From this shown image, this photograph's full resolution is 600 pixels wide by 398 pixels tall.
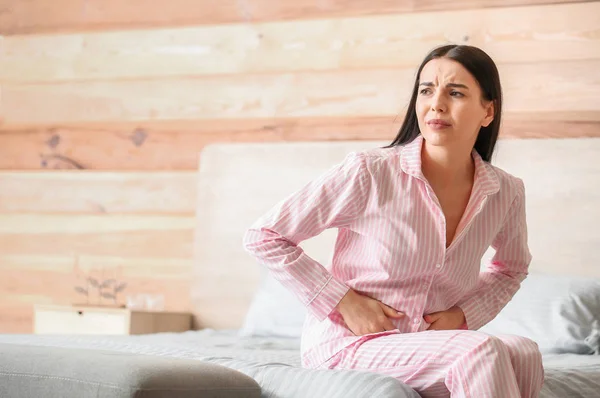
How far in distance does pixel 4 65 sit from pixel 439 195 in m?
3.06

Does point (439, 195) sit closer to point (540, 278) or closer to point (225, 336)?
point (540, 278)

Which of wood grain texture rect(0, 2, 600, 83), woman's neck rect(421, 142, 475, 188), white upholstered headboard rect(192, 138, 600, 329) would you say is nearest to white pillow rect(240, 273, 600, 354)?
white upholstered headboard rect(192, 138, 600, 329)

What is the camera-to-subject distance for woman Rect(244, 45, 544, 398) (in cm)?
170

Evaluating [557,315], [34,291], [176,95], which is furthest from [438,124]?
[34,291]

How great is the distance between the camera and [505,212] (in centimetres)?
185

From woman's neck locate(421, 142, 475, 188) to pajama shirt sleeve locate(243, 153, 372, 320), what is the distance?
143 millimetres

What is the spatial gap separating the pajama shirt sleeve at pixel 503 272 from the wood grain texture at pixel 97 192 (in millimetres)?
2140

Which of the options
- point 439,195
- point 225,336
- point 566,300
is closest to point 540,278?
point 566,300

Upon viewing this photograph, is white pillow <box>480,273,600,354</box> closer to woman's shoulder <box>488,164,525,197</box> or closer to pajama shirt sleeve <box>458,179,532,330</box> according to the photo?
pajama shirt sleeve <box>458,179,532,330</box>

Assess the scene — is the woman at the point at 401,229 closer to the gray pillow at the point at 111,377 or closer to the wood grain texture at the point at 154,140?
the gray pillow at the point at 111,377

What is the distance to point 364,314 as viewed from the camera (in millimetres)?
1685

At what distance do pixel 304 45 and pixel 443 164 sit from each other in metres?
2.09

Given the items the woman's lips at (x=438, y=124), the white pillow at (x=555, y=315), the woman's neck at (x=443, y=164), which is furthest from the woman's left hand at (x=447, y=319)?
the white pillow at (x=555, y=315)

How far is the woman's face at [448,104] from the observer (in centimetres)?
175
